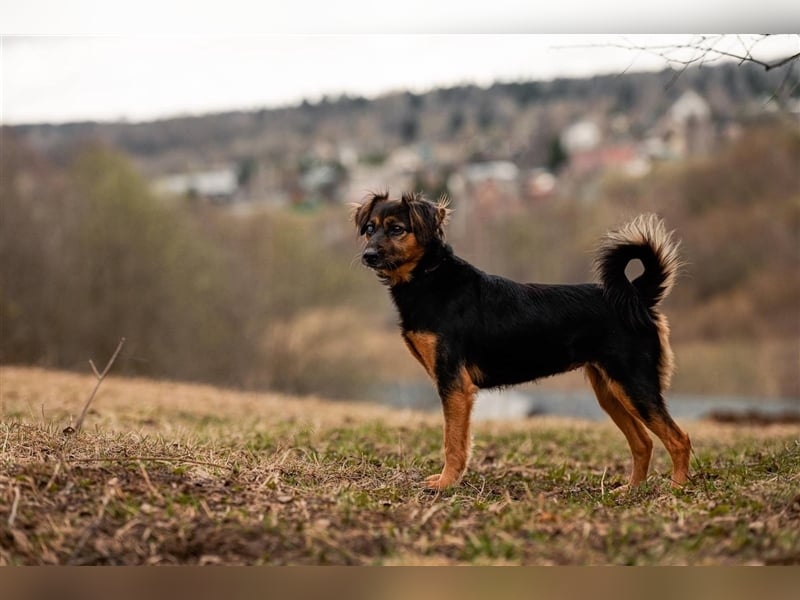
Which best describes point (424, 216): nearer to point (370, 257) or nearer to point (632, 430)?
point (370, 257)

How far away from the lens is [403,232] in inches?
257

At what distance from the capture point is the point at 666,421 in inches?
250

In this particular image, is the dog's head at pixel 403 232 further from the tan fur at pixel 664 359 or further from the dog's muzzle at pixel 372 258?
the tan fur at pixel 664 359

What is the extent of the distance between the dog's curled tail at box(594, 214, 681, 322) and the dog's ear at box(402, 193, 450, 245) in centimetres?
124

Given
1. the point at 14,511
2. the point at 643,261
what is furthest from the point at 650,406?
the point at 14,511

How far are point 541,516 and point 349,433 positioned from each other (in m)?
4.07

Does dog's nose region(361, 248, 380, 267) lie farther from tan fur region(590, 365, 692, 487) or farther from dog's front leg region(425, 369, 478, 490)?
tan fur region(590, 365, 692, 487)

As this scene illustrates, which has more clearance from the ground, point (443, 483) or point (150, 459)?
point (150, 459)

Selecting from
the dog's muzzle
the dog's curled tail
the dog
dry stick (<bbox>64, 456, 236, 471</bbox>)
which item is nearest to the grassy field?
dry stick (<bbox>64, 456, 236, 471</bbox>)

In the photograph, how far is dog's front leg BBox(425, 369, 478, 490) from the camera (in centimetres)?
627

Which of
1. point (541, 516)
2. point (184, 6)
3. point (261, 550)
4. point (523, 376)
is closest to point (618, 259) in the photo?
point (523, 376)

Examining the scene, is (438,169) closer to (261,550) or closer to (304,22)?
(304,22)

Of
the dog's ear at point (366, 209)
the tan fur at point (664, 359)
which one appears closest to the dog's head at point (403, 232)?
the dog's ear at point (366, 209)

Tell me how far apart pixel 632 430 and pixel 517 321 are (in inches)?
53.8
